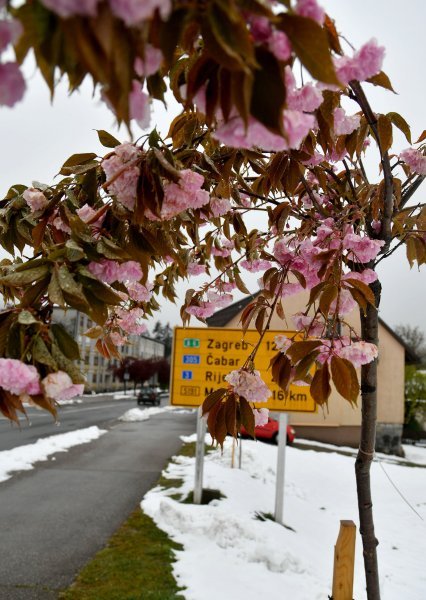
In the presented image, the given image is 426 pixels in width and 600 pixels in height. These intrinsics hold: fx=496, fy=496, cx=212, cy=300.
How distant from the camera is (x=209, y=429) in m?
1.34

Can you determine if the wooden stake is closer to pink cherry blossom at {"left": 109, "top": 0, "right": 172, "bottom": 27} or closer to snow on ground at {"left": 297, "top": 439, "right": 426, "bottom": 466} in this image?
pink cherry blossom at {"left": 109, "top": 0, "right": 172, "bottom": 27}

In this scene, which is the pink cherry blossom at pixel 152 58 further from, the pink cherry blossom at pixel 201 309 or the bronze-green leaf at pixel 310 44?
the pink cherry blossom at pixel 201 309

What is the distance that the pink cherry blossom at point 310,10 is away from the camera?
25.5 inches

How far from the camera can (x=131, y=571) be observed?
425 centimetres

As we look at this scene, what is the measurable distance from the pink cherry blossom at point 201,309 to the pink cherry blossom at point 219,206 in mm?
651

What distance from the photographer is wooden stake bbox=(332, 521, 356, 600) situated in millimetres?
1959

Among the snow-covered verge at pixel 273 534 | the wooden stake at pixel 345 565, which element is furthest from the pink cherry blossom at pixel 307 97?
the snow-covered verge at pixel 273 534

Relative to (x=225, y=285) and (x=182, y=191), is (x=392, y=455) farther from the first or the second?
(x=182, y=191)

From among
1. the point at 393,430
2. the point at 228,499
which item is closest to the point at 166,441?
the point at 228,499

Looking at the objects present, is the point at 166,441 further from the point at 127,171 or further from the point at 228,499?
the point at 127,171

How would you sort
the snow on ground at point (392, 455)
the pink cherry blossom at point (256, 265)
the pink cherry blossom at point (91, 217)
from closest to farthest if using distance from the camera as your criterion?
1. the pink cherry blossom at point (91, 217)
2. the pink cherry blossom at point (256, 265)
3. the snow on ground at point (392, 455)

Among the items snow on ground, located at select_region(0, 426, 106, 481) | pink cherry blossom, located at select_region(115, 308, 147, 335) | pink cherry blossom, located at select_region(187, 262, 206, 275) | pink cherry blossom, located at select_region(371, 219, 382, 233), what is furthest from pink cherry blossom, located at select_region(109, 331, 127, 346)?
snow on ground, located at select_region(0, 426, 106, 481)

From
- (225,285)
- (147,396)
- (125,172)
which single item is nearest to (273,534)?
(225,285)

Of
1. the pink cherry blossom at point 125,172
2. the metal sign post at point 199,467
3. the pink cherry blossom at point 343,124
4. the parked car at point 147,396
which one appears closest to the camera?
the pink cherry blossom at point 125,172
